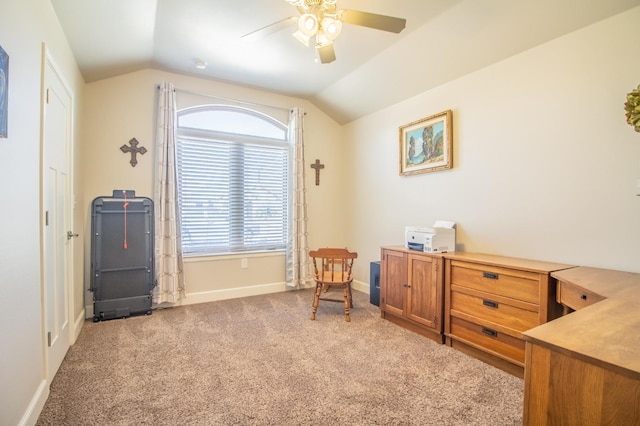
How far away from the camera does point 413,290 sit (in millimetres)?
2965

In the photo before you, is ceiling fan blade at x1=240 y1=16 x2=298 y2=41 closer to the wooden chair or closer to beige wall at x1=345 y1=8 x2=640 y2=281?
beige wall at x1=345 y1=8 x2=640 y2=281

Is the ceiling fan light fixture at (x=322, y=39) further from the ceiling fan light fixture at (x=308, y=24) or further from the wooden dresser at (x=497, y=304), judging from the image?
the wooden dresser at (x=497, y=304)

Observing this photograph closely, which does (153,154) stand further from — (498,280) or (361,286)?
(498,280)

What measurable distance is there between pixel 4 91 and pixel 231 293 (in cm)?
316

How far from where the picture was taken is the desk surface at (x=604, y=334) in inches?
31.4

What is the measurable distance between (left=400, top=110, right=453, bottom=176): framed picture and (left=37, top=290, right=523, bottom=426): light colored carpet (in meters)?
1.74

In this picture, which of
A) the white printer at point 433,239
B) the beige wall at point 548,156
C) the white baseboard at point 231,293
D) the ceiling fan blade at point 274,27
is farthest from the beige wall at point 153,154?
the ceiling fan blade at point 274,27

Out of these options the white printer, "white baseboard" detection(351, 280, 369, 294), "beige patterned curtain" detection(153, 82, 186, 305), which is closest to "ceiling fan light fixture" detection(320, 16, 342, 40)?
the white printer

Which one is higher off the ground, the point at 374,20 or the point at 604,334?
the point at 374,20

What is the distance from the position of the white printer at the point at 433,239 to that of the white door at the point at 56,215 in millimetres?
2818

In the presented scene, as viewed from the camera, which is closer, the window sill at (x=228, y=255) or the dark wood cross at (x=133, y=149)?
the dark wood cross at (x=133, y=149)

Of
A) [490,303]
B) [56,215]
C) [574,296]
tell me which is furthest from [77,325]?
[574,296]

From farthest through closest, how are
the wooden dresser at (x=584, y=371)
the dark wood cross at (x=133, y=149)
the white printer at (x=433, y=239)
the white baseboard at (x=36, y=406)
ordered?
the dark wood cross at (x=133, y=149)
the white printer at (x=433, y=239)
the white baseboard at (x=36, y=406)
the wooden dresser at (x=584, y=371)

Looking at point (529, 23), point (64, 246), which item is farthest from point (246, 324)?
point (529, 23)
